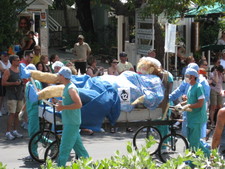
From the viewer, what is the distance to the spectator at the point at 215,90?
574 inches

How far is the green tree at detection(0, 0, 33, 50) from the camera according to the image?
1642 cm

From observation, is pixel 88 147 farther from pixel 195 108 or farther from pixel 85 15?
pixel 85 15

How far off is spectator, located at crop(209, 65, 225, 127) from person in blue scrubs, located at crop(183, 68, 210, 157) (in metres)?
4.78

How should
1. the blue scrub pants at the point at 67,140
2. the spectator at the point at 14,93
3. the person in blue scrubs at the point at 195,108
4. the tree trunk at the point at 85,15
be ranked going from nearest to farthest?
the blue scrub pants at the point at 67,140, the person in blue scrubs at the point at 195,108, the spectator at the point at 14,93, the tree trunk at the point at 85,15

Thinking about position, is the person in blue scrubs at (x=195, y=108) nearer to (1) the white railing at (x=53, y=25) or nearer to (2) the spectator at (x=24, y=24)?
(2) the spectator at (x=24, y=24)

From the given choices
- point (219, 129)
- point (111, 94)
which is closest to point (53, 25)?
point (111, 94)

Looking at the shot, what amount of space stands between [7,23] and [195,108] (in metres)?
8.30

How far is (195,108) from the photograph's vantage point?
9.85m

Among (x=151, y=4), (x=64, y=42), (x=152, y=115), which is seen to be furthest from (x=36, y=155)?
(x=64, y=42)

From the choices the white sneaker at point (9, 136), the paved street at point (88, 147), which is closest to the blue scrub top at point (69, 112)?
the paved street at point (88, 147)

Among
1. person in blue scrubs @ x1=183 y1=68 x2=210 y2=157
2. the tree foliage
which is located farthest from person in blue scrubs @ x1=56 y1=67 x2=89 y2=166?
the tree foliage

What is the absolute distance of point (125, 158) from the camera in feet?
16.9

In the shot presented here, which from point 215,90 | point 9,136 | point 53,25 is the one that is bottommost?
point 9,136

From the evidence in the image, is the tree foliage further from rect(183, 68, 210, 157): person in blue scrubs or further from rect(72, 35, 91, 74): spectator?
rect(183, 68, 210, 157): person in blue scrubs
